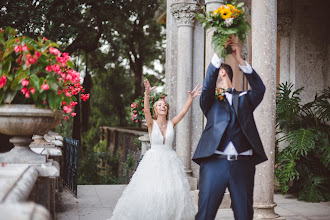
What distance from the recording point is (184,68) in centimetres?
938

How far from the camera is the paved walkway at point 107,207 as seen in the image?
6664 millimetres

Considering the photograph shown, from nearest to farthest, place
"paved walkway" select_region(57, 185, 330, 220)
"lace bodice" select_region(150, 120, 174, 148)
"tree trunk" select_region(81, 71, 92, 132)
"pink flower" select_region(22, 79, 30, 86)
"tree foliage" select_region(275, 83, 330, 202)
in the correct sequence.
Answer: "pink flower" select_region(22, 79, 30, 86) → "lace bodice" select_region(150, 120, 174, 148) → "paved walkway" select_region(57, 185, 330, 220) → "tree foliage" select_region(275, 83, 330, 202) → "tree trunk" select_region(81, 71, 92, 132)

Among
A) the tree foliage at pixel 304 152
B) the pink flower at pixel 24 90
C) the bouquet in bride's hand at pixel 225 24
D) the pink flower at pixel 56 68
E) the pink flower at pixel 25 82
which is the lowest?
the tree foliage at pixel 304 152

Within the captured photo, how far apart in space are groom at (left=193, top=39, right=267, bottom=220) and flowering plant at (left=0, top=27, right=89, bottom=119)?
1.32m

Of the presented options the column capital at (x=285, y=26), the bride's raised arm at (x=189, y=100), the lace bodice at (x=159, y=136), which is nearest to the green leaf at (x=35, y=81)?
the bride's raised arm at (x=189, y=100)

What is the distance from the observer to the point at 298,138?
26.5 feet

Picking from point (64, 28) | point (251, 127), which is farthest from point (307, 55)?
point (64, 28)

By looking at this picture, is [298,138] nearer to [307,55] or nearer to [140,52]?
[307,55]

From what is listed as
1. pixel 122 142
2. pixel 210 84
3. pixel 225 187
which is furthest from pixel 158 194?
pixel 122 142

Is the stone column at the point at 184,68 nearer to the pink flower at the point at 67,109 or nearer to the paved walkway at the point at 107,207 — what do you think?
the paved walkway at the point at 107,207

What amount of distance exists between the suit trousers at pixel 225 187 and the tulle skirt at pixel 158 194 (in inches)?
71.0

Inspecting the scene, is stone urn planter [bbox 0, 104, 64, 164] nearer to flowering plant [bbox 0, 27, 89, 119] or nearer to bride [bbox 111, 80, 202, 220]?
flowering plant [bbox 0, 27, 89, 119]

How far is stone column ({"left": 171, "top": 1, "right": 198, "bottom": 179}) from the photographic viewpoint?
30.4 ft

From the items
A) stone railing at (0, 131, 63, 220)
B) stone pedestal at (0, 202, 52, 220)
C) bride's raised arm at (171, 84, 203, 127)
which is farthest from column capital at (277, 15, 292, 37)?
stone pedestal at (0, 202, 52, 220)
